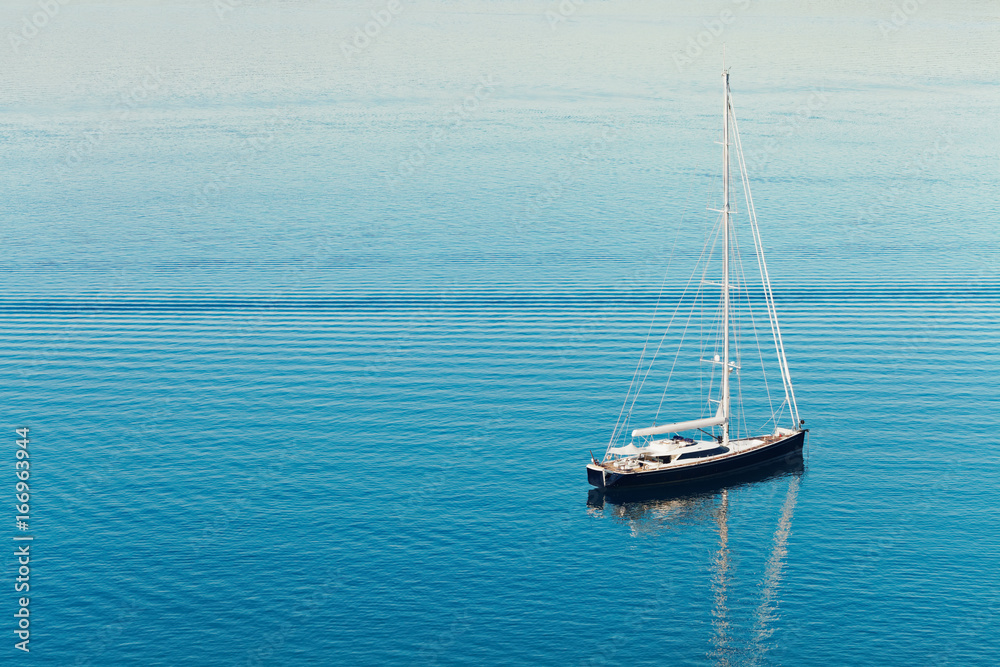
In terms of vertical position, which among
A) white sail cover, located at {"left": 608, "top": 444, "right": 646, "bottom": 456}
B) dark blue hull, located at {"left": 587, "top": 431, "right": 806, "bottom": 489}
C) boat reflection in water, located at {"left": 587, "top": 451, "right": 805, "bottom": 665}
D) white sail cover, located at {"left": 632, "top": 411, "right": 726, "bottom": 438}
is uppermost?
white sail cover, located at {"left": 632, "top": 411, "right": 726, "bottom": 438}

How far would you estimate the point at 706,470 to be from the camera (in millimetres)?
95062

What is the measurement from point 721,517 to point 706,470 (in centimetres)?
562

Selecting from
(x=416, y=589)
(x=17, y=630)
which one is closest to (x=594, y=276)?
(x=416, y=589)

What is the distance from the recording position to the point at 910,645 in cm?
7156

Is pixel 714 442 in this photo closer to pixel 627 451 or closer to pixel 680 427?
pixel 680 427

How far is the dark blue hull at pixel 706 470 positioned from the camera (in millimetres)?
92375

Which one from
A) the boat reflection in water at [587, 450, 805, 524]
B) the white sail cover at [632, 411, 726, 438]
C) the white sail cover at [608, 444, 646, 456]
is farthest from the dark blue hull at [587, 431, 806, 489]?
the white sail cover at [632, 411, 726, 438]

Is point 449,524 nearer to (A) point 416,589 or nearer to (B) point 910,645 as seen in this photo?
(A) point 416,589

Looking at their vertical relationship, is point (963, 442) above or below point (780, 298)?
below

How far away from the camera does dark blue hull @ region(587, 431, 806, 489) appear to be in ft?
303

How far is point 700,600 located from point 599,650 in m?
9.86

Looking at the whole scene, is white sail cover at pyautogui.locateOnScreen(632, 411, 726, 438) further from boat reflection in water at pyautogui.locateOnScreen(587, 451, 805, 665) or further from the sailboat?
boat reflection in water at pyautogui.locateOnScreen(587, 451, 805, 665)

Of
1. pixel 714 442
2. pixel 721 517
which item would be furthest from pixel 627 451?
pixel 721 517

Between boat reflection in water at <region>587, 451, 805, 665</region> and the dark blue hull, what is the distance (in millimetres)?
553
